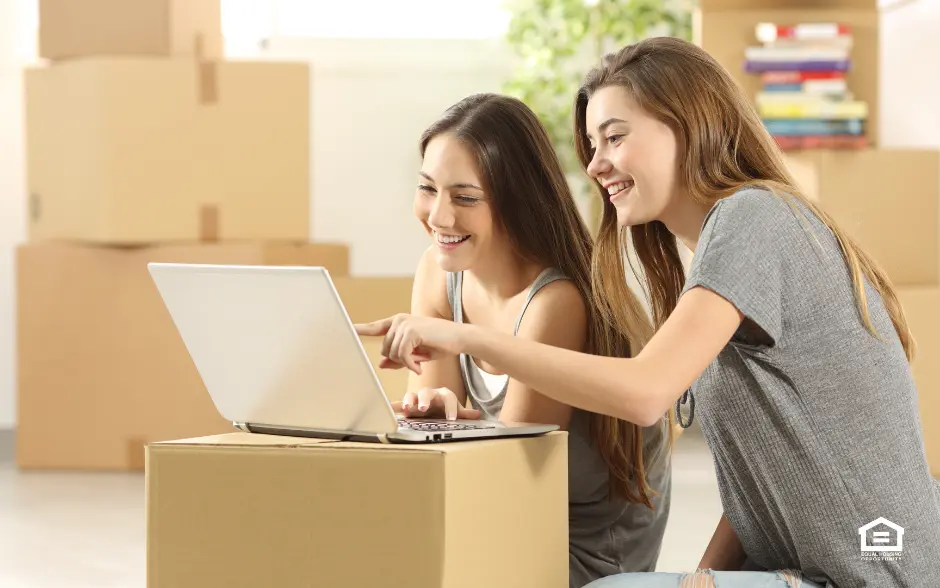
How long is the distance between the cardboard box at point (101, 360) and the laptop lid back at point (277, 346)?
78.8 inches

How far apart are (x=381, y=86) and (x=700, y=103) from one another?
2886mm

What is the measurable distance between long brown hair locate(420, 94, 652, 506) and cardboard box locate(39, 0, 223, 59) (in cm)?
185

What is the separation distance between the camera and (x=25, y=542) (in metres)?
2.34

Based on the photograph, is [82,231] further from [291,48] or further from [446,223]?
[446,223]

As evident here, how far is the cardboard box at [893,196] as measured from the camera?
9.07 feet

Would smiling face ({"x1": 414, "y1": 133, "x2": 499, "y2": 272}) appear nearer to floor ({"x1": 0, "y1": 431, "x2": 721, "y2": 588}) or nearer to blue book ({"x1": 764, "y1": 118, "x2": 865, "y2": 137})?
floor ({"x1": 0, "y1": 431, "x2": 721, "y2": 588})

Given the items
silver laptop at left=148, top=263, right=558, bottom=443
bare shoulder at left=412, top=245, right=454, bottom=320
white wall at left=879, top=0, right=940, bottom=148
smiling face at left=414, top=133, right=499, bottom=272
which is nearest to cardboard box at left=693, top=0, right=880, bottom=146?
white wall at left=879, top=0, right=940, bottom=148

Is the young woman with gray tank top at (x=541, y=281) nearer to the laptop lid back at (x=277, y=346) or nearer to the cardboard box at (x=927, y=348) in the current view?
the laptop lid back at (x=277, y=346)

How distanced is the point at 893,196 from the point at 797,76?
368 millimetres

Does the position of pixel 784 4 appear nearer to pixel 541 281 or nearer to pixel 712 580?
pixel 541 281

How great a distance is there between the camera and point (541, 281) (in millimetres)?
1318

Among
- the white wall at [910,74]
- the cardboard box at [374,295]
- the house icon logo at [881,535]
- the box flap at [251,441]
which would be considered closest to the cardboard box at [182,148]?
the cardboard box at [374,295]

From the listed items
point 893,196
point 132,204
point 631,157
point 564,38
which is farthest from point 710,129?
point 564,38

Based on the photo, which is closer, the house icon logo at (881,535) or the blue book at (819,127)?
the house icon logo at (881,535)
